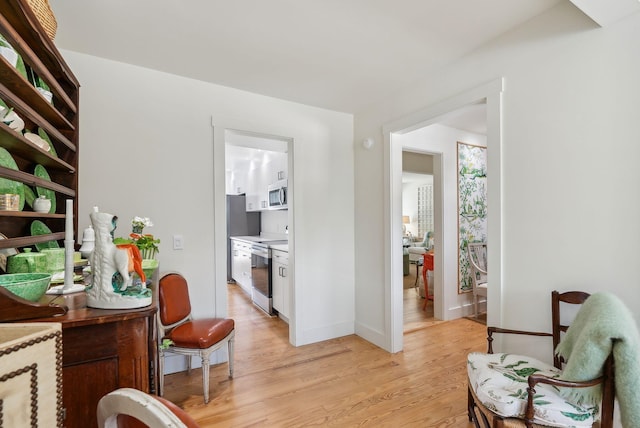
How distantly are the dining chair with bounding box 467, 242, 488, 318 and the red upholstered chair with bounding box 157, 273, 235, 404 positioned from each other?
300 centimetres

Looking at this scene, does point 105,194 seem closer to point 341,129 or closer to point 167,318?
point 167,318

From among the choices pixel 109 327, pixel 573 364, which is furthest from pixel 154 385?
pixel 573 364

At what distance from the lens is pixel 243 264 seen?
5090 mm

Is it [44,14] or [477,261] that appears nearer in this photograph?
[44,14]

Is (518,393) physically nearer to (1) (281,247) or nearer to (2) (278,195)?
(1) (281,247)

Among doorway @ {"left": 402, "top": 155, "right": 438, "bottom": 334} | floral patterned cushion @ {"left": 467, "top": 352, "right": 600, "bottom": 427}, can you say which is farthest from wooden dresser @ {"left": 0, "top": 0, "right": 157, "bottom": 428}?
doorway @ {"left": 402, "top": 155, "right": 438, "bottom": 334}

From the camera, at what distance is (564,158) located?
162 centimetres

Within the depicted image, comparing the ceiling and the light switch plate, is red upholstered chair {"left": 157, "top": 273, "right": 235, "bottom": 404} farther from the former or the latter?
the ceiling

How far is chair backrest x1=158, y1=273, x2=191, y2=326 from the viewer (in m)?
2.14

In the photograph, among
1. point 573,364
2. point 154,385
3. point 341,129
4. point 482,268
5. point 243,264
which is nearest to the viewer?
point 154,385

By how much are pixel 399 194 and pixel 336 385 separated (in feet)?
5.79

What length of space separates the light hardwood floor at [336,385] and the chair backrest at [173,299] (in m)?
0.55

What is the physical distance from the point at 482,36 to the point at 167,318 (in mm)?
2937

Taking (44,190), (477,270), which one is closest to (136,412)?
(44,190)
